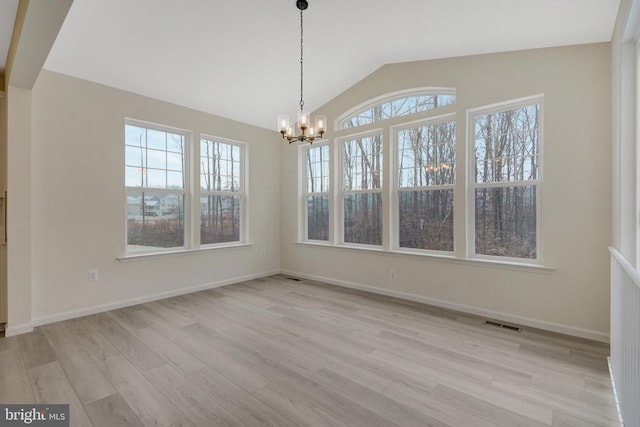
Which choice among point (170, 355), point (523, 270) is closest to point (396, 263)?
point (523, 270)

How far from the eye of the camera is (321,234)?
17.7 ft

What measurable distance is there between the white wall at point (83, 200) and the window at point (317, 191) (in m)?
2.13

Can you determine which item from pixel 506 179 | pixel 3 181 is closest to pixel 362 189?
pixel 506 179

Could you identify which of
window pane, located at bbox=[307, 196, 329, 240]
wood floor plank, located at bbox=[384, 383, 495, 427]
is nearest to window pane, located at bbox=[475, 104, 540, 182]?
window pane, located at bbox=[307, 196, 329, 240]

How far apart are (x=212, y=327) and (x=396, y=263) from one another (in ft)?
8.50

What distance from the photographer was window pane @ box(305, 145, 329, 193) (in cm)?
525

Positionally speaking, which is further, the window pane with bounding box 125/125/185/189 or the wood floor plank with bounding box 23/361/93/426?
the window pane with bounding box 125/125/185/189

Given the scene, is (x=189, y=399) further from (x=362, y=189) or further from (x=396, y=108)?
(x=396, y=108)

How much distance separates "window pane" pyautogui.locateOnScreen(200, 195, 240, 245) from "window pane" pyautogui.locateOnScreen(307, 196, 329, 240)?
1.31 m

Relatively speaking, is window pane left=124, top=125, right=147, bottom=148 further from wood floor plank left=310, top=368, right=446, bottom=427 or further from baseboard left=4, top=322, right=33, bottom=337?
wood floor plank left=310, top=368, right=446, bottom=427

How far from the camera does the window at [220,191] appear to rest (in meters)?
4.77

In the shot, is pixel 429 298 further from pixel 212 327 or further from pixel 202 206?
pixel 202 206

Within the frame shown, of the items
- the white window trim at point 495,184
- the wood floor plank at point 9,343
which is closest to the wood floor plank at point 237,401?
the wood floor plank at point 9,343

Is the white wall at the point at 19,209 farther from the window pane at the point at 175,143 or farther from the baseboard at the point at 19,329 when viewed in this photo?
the window pane at the point at 175,143
